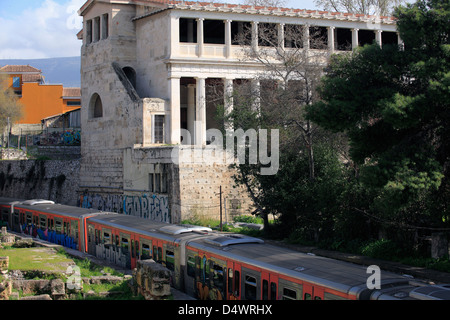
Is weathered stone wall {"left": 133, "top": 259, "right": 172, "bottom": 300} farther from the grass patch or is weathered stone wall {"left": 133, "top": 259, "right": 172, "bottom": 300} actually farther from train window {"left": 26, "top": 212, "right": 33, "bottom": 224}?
train window {"left": 26, "top": 212, "right": 33, "bottom": 224}

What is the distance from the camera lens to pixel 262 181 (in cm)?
2591

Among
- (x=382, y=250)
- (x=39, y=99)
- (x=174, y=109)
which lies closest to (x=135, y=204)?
(x=174, y=109)

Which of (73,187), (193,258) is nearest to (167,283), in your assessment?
(193,258)

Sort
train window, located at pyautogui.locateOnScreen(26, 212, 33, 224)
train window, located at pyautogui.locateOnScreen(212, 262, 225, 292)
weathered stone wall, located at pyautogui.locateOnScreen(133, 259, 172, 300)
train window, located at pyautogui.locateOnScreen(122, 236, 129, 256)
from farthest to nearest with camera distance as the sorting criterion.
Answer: train window, located at pyautogui.locateOnScreen(26, 212, 33, 224) < train window, located at pyautogui.locateOnScreen(122, 236, 129, 256) < train window, located at pyautogui.locateOnScreen(212, 262, 225, 292) < weathered stone wall, located at pyautogui.locateOnScreen(133, 259, 172, 300)

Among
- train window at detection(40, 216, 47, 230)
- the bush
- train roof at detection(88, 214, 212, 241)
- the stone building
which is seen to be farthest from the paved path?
train window at detection(40, 216, 47, 230)

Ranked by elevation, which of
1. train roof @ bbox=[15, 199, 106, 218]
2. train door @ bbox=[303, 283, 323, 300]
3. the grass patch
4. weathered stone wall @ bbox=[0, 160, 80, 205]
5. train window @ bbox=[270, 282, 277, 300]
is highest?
weathered stone wall @ bbox=[0, 160, 80, 205]

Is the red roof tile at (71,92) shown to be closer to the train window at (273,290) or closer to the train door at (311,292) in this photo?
the train window at (273,290)

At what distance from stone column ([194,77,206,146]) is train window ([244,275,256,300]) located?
23.8 m

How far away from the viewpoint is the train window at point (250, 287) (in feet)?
47.0

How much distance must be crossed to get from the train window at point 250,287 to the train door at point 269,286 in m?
0.41

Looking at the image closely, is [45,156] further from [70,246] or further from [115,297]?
[115,297]

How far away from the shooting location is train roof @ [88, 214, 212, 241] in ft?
63.9

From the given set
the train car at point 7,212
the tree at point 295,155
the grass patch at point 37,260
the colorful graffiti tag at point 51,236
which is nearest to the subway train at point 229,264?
the colorful graffiti tag at point 51,236

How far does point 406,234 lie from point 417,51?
634 centimetres
